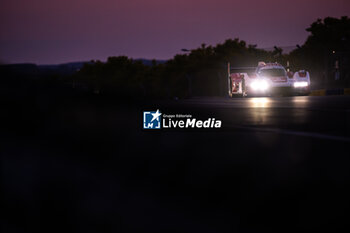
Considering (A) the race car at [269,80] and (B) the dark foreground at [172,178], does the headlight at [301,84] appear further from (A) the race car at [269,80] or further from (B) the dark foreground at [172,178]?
(B) the dark foreground at [172,178]

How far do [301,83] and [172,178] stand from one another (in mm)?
17885

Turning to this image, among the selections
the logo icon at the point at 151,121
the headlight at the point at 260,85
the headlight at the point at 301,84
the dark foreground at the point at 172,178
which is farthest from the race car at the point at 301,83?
the logo icon at the point at 151,121

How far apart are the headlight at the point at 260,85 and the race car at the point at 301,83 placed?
1.77m

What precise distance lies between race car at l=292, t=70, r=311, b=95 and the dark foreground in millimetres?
11698

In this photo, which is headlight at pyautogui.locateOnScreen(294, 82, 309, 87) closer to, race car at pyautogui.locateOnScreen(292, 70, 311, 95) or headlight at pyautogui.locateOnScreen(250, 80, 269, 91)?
race car at pyautogui.locateOnScreen(292, 70, 311, 95)

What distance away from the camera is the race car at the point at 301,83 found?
21.0 metres

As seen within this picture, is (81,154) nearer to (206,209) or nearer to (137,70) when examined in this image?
(206,209)

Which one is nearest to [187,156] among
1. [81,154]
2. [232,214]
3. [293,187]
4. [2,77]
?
[81,154]

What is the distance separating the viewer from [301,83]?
21531mm

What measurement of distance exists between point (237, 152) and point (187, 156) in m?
0.84

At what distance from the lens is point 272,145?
7242 millimetres

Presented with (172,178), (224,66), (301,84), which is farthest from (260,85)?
(224,66)

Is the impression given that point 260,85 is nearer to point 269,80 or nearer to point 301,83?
point 269,80

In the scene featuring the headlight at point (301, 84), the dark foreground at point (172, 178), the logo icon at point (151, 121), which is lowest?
the dark foreground at point (172, 178)
